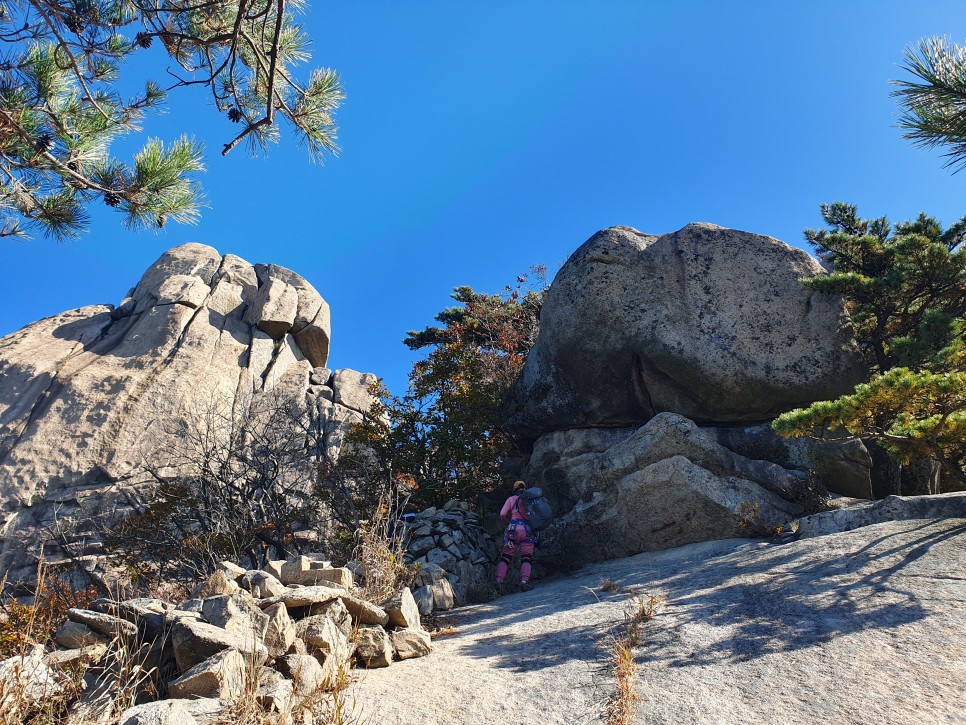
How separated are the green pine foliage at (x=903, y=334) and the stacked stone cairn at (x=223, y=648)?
519cm

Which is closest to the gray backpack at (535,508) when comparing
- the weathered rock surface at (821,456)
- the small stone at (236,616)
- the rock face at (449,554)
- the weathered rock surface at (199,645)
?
the rock face at (449,554)

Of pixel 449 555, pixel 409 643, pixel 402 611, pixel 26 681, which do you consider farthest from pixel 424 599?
pixel 26 681

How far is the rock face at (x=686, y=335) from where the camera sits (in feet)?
36.0

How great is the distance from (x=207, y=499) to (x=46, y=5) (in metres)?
6.32

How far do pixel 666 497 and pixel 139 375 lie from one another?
14.6 metres

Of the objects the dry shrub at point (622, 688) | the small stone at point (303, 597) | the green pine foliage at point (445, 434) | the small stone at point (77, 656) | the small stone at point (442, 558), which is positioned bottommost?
the dry shrub at point (622, 688)

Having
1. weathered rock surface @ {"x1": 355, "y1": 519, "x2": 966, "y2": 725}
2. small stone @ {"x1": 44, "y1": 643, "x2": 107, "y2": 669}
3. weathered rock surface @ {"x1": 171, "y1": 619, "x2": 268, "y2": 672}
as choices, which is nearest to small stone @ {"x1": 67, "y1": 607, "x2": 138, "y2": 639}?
small stone @ {"x1": 44, "y1": 643, "x2": 107, "y2": 669}

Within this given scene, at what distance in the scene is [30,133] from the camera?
7.03 metres

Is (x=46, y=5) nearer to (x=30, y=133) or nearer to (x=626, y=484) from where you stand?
(x=30, y=133)

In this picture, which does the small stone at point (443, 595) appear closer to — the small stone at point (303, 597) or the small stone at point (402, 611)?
the small stone at point (402, 611)

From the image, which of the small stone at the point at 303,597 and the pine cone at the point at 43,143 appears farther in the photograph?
the pine cone at the point at 43,143

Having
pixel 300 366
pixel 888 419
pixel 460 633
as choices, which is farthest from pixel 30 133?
pixel 300 366

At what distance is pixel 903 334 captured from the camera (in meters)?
11.4

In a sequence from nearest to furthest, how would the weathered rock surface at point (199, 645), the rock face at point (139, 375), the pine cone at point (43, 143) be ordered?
the weathered rock surface at point (199, 645) → the pine cone at point (43, 143) → the rock face at point (139, 375)
